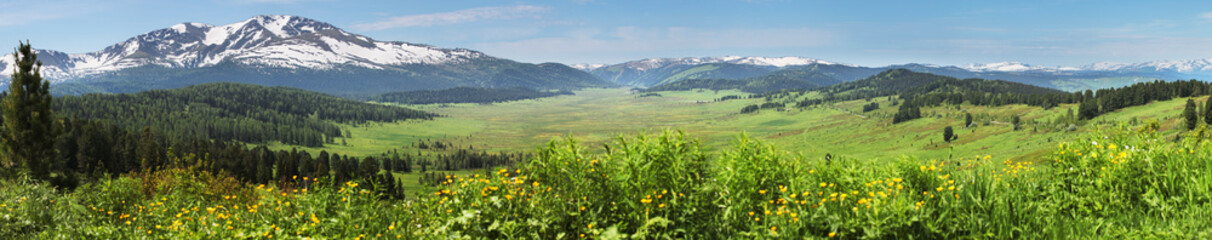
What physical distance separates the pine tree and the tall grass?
134ft

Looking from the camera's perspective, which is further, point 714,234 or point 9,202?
point 9,202

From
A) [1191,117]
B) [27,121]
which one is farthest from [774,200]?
[1191,117]

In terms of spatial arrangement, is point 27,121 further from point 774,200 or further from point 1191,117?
point 1191,117

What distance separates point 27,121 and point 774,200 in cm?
5358

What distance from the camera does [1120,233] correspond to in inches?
314

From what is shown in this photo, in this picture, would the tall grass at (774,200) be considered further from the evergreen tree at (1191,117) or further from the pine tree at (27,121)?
the evergreen tree at (1191,117)

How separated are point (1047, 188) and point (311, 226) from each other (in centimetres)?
1425

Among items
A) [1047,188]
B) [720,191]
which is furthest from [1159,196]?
[720,191]

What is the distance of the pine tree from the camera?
1539 inches

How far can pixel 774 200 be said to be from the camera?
1027 cm

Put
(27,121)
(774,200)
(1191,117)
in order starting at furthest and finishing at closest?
(1191,117) → (27,121) → (774,200)

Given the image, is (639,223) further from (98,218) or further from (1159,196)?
(98,218)

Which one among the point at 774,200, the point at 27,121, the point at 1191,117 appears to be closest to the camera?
the point at 774,200

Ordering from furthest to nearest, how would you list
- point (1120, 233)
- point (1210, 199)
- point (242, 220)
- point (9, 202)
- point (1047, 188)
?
point (9, 202) < point (242, 220) < point (1047, 188) < point (1210, 199) < point (1120, 233)
